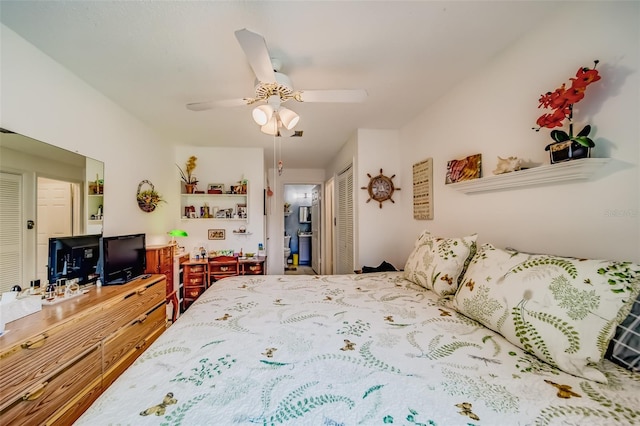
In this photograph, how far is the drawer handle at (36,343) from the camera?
1.11 m

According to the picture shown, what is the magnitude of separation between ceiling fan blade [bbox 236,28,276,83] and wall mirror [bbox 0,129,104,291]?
1518mm

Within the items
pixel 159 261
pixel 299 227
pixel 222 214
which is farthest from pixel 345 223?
pixel 299 227

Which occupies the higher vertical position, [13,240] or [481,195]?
[481,195]

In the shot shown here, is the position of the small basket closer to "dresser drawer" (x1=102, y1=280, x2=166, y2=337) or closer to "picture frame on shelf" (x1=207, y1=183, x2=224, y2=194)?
"picture frame on shelf" (x1=207, y1=183, x2=224, y2=194)

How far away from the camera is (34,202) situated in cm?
156

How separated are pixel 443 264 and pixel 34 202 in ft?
8.71

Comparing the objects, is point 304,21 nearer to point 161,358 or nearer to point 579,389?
point 161,358

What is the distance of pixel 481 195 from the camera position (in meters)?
1.83

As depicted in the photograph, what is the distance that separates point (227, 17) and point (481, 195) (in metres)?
2.02

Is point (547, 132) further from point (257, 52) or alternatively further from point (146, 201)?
point (146, 201)

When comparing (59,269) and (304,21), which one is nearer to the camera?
(304,21)

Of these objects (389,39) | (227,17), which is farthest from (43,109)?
(389,39)

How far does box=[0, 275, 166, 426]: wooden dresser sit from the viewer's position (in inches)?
42.1

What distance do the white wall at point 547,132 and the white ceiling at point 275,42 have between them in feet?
0.52
